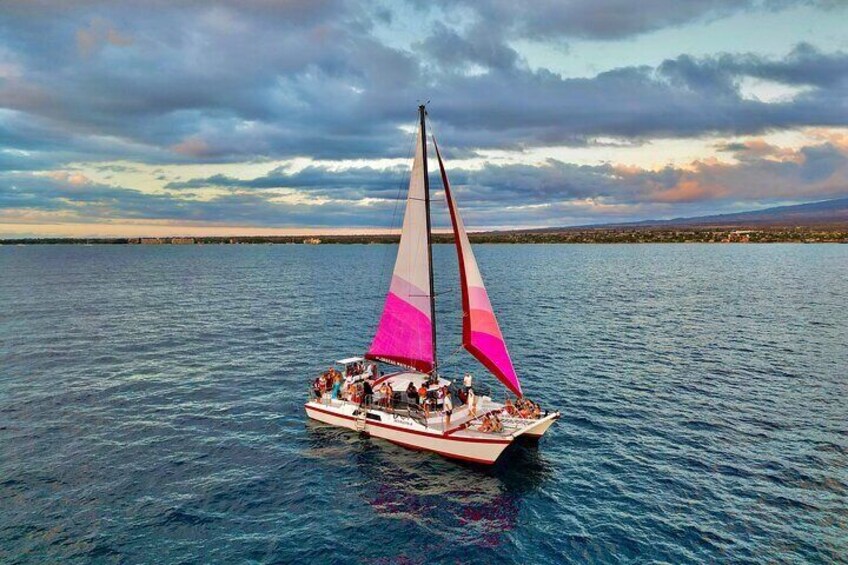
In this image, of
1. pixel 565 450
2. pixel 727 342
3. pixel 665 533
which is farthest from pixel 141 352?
pixel 727 342

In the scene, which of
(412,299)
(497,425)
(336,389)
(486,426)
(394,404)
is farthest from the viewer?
(336,389)

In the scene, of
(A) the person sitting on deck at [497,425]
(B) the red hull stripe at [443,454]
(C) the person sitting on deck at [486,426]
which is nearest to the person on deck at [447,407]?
(B) the red hull stripe at [443,454]

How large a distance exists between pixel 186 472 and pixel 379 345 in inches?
585

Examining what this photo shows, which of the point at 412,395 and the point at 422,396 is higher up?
the point at 422,396

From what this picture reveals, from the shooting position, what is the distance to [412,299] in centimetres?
3600

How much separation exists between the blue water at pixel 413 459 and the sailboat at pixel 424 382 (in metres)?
1.45

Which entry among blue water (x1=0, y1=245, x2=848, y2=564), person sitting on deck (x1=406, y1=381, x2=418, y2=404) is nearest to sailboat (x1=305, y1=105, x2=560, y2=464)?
person sitting on deck (x1=406, y1=381, x2=418, y2=404)

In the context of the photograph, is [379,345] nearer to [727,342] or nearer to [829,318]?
[727,342]

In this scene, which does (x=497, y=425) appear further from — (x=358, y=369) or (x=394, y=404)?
(x=358, y=369)

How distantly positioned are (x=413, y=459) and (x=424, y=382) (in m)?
5.16

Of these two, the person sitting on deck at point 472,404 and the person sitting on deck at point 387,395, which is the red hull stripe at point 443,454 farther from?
the person sitting on deck at point 472,404

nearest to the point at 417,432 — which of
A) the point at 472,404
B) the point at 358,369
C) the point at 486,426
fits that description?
the point at 472,404

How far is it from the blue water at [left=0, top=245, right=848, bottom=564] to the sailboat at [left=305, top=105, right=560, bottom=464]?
1448mm

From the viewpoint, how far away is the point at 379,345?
38.7 meters
